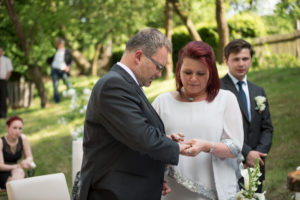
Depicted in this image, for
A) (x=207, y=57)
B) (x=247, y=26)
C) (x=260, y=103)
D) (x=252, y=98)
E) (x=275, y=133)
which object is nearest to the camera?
(x=207, y=57)

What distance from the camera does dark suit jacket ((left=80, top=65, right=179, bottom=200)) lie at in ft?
8.14

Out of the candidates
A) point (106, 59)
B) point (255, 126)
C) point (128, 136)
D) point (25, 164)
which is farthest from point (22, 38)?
point (128, 136)

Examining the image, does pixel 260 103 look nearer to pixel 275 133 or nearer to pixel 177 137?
pixel 177 137

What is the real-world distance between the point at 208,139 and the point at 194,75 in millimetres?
428

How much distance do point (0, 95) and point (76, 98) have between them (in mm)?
4151

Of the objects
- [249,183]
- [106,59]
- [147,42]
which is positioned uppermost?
[147,42]

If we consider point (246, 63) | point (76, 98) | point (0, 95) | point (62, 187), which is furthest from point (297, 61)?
point (62, 187)

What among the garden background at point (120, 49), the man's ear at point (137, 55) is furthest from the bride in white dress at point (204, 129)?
the garden background at point (120, 49)

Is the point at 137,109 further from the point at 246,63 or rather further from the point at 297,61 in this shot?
the point at 297,61

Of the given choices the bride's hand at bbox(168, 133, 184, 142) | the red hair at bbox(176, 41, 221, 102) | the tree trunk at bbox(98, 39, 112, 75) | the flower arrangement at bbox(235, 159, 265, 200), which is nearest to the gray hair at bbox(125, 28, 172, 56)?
the red hair at bbox(176, 41, 221, 102)

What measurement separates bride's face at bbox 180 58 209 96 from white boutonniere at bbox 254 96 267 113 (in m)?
1.11

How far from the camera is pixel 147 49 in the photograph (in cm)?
272

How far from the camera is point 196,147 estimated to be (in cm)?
283

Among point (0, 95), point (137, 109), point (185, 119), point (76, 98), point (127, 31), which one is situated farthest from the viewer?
point (127, 31)
